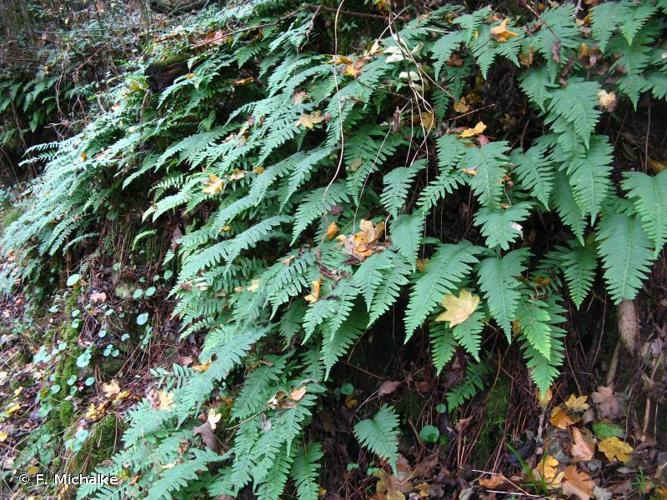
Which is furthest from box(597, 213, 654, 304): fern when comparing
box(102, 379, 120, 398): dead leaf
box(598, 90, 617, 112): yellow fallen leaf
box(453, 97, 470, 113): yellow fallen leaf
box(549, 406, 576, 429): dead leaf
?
box(102, 379, 120, 398): dead leaf

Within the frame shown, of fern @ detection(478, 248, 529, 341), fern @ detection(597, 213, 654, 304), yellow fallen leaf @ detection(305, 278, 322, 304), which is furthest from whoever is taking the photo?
yellow fallen leaf @ detection(305, 278, 322, 304)

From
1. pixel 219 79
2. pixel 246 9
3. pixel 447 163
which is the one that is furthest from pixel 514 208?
pixel 246 9

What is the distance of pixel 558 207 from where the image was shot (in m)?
2.25

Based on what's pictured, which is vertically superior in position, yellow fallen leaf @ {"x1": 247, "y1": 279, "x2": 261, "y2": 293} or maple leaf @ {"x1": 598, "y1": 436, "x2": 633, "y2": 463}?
yellow fallen leaf @ {"x1": 247, "y1": 279, "x2": 261, "y2": 293}

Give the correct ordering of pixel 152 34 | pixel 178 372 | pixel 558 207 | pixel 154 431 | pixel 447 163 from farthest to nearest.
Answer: pixel 152 34 → pixel 178 372 → pixel 154 431 → pixel 447 163 → pixel 558 207

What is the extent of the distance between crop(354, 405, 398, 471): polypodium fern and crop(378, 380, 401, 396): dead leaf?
0.12 m

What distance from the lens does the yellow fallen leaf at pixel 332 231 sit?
111 inches

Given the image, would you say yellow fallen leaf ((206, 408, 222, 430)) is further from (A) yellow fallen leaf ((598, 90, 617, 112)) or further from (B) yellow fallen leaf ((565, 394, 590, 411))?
(A) yellow fallen leaf ((598, 90, 617, 112))

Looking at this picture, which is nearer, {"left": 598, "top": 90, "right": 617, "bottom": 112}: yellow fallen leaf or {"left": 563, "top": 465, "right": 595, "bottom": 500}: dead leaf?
{"left": 563, "top": 465, "right": 595, "bottom": 500}: dead leaf

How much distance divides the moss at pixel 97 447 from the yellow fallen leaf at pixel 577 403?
3.13 meters

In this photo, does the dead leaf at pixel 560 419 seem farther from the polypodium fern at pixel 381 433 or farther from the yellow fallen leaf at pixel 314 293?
the yellow fallen leaf at pixel 314 293

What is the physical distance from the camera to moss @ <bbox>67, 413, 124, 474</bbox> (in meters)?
3.49

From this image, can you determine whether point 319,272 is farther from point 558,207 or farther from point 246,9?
point 246,9

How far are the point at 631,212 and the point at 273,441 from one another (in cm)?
214
